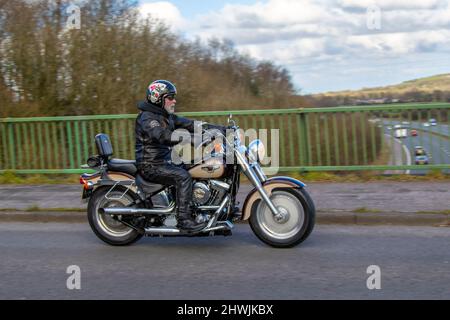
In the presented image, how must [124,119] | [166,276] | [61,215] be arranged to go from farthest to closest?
[124,119] < [61,215] < [166,276]

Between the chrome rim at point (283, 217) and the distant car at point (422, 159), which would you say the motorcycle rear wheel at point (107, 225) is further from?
the distant car at point (422, 159)

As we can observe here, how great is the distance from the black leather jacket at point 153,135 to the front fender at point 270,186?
0.77 meters

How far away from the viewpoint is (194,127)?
6969 millimetres

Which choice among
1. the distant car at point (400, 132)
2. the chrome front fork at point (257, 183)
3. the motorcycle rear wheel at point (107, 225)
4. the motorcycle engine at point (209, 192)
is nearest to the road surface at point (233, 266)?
the motorcycle rear wheel at point (107, 225)

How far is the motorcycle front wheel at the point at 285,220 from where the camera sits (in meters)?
6.74

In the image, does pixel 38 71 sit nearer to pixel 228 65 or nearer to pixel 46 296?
pixel 228 65

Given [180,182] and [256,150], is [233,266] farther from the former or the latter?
[256,150]


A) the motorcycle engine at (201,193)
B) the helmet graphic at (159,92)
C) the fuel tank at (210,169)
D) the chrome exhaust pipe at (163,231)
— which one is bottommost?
the chrome exhaust pipe at (163,231)

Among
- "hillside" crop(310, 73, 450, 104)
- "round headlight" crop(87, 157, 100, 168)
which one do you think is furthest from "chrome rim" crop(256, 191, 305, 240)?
"hillside" crop(310, 73, 450, 104)

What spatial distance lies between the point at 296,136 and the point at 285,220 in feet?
16.0

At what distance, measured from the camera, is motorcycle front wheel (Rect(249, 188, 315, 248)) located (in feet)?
22.1

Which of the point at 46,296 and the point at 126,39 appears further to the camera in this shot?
the point at 126,39

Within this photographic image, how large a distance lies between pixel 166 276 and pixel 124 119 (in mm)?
6245

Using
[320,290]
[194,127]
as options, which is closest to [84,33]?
[194,127]
